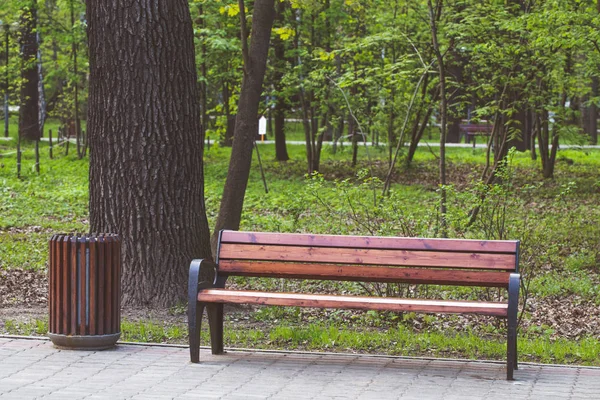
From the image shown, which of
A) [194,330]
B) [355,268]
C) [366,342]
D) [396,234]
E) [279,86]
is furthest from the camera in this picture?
[279,86]

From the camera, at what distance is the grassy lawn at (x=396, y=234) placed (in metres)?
8.27

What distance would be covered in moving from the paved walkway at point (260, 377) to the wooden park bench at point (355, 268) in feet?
0.84

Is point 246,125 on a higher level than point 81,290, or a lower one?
higher

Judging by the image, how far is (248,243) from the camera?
758 cm

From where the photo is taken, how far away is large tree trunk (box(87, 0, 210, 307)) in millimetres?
8977

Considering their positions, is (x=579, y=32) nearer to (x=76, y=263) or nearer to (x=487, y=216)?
(x=487, y=216)

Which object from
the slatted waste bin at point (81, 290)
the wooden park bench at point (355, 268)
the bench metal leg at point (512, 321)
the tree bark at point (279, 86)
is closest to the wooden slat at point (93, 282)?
the slatted waste bin at point (81, 290)

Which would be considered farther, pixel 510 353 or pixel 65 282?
pixel 65 282

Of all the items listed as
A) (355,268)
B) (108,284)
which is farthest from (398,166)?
(108,284)

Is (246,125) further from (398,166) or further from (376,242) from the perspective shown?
(398,166)

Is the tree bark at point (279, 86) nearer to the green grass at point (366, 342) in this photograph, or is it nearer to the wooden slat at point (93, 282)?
the green grass at point (366, 342)

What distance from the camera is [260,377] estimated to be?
655cm

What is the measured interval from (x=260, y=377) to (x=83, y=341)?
1.54 metres

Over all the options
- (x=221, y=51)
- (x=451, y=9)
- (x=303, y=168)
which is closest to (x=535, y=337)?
(x=451, y=9)
